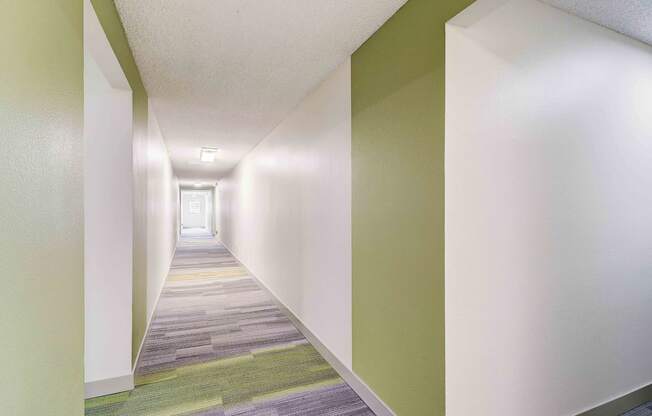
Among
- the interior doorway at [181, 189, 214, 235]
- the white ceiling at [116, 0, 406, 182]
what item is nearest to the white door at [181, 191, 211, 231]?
the interior doorway at [181, 189, 214, 235]

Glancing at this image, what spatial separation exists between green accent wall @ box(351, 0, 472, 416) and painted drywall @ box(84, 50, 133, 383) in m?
1.67

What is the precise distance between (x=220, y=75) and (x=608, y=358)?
352cm

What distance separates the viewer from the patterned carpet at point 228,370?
197 centimetres

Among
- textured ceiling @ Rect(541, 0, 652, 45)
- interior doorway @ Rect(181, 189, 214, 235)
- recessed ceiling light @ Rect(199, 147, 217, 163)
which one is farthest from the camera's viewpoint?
interior doorway @ Rect(181, 189, 214, 235)

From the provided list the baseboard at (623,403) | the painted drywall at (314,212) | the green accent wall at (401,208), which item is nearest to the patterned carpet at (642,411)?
the baseboard at (623,403)

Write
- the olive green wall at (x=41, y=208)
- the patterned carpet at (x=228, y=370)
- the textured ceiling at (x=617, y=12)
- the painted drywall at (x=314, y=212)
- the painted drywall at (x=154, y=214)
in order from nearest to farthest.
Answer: the olive green wall at (x=41, y=208) → the textured ceiling at (x=617, y=12) → the patterned carpet at (x=228, y=370) → the painted drywall at (x=314, y=212) → the painted drywall at (x=154, y=214)

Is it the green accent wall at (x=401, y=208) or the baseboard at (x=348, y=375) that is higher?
the green accent wall at (x=401, y=208)

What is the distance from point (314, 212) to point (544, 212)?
1803 mm

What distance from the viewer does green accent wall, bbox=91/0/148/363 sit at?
171 cm

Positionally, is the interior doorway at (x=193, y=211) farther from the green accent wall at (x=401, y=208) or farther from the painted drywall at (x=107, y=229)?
the green accent wall at (x=401, y=208)

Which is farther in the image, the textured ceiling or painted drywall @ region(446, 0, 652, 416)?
the textured ceiling

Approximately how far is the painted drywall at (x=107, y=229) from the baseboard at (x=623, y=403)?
308 cm

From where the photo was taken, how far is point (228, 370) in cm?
244

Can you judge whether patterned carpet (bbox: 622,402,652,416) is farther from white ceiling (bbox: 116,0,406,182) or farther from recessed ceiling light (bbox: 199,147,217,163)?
recessed ceiling light (bbox: 199,147,217,163)
